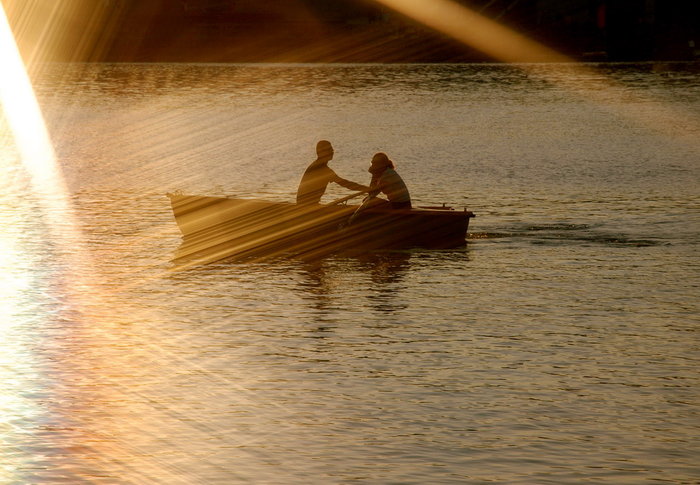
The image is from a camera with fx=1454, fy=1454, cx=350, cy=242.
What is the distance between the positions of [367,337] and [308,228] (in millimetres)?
6307

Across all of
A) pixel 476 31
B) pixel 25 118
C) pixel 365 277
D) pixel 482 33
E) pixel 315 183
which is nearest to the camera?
pixel 365 277

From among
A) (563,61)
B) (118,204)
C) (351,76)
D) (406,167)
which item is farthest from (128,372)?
(563,61)

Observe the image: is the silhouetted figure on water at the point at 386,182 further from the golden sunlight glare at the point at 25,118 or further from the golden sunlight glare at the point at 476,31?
the golden sunlight glare at the point at 476,31

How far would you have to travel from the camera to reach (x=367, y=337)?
18.1 m

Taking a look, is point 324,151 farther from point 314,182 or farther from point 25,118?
point 25,118

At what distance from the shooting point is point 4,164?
1713 inches

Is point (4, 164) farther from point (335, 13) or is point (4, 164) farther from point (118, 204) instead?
point (335, 13)

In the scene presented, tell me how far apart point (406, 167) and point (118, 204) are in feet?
32.9

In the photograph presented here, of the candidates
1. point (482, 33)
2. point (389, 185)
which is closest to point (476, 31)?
point (482, 33)

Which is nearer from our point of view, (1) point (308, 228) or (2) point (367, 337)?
(2) point (367, 337)

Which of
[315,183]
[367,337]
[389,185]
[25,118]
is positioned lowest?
[367,337]

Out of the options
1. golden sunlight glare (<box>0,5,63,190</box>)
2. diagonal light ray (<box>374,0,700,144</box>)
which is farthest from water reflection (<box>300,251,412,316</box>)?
diagonal light ray (<box>374,0,700,144</box>)

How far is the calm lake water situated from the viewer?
1304 cm

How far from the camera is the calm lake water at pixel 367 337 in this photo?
1304cm
